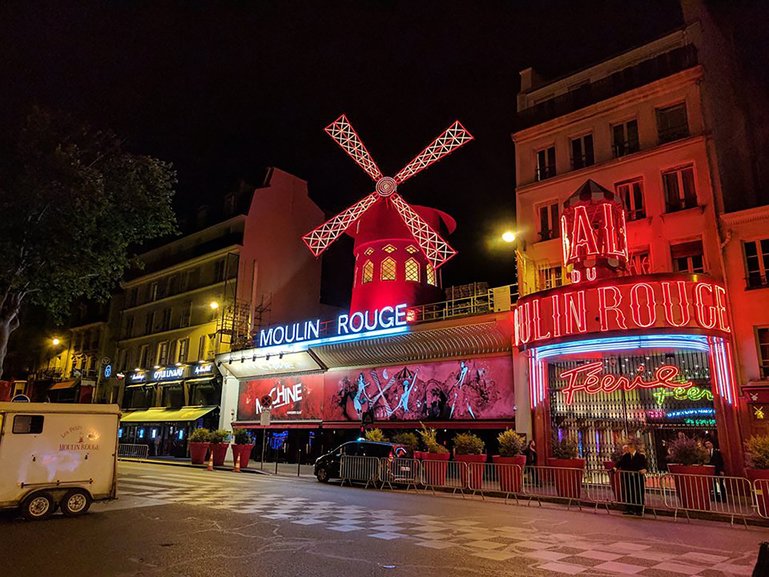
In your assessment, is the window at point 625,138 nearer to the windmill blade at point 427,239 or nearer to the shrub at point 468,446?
the windmill blade at point 427,239

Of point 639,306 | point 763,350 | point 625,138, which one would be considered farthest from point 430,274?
point 763,350

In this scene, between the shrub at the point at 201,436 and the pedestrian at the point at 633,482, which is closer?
the pedestrian at the point at 633,482

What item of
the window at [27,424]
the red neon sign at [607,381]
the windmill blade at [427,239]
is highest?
the windmill blade at [427,239]

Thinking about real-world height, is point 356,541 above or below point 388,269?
below

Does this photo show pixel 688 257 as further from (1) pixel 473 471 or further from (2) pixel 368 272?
(2) pixel 368 272

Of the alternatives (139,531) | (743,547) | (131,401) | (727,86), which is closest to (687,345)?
(743,547)

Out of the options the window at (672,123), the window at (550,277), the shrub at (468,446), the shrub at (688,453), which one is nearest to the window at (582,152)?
the window at (672,123)

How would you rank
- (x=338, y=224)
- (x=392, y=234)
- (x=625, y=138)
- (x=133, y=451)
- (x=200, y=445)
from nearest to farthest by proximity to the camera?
(x=625, y=138)
(x=200, y=445)
(x=392, y=234)
(x=338, y=224)
(x=133, y=451)

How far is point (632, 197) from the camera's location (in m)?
19.5

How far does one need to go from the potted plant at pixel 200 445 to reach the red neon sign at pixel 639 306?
662 inches

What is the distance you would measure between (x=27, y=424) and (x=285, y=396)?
1964cm

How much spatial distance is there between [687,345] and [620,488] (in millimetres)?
5494

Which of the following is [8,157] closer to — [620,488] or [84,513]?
[84,513]

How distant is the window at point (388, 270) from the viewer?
2712cm
